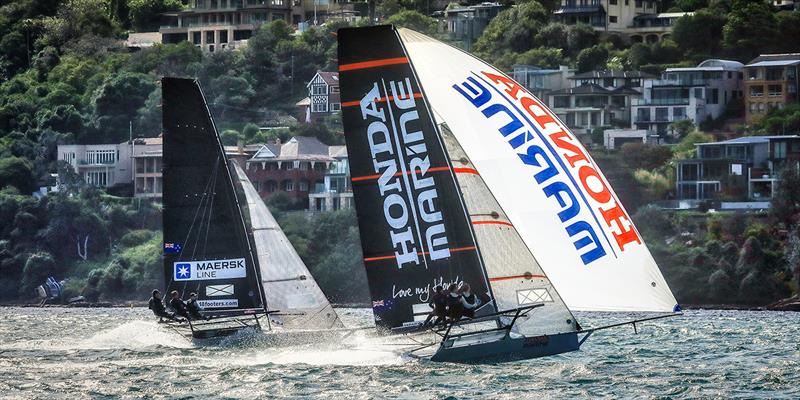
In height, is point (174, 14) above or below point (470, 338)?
above

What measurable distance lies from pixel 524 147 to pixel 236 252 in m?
10.7

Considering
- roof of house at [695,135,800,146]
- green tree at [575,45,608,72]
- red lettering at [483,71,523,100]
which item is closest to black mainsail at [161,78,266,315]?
red lettering at [483,71,523,100]

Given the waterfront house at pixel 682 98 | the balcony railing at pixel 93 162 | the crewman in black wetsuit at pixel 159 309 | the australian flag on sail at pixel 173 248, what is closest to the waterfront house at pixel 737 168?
the waterfront house at pixel 682 98

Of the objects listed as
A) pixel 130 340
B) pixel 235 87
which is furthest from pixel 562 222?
pixel 235 87

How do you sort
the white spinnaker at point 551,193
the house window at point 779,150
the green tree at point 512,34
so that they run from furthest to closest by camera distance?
the green tree at point 512,34 < the house window at point 779,150 < the white spinnaker at point 551,193

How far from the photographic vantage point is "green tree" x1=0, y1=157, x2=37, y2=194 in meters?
104

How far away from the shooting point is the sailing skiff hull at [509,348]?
99.1 ft

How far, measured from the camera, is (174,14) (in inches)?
5876

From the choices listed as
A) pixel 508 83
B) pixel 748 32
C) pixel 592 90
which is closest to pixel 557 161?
pixel 508 83

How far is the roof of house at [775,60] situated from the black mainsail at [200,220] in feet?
242

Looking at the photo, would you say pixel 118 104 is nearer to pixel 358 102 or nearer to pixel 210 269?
pixel 210 269

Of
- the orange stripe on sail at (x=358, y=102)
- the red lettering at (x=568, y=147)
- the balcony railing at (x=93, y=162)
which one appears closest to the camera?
the red lettering at (x=568, y=147)

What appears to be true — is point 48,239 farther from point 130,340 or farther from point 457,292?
point 457,292

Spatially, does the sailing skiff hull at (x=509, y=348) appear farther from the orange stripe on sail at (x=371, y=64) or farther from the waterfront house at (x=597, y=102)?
the waterfront house at (x=597, y=102)
